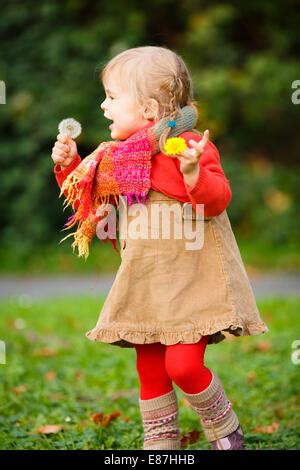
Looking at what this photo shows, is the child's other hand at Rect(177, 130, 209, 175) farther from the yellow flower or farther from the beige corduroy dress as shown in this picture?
the beige corduroy dress

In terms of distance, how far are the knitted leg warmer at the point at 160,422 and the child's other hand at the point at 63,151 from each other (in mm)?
885

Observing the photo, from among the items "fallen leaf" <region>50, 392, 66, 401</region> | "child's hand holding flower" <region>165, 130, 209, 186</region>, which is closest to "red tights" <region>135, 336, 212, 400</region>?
"child's hand holding flower" <region>165, 130, 209, 186</region>

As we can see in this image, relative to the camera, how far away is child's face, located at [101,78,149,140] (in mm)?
2549

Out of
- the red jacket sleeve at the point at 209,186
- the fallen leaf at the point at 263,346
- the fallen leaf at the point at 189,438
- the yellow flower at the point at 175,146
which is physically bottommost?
the fallen leaf at the point at 189,438

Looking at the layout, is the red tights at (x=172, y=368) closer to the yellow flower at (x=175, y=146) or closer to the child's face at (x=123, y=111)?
the yellow flower at (x=175, y=146)

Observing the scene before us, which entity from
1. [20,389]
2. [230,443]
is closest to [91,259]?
[20,389]

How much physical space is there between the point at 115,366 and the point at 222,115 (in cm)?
573

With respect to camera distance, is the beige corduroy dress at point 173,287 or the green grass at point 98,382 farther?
the green grass at point 98,382

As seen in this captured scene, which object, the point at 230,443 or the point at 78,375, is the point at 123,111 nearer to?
the point at 230,443

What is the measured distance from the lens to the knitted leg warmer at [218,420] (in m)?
2.58

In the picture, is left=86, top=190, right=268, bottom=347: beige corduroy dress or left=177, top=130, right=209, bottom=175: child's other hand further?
left=86, top=190, right=268, bottom=347: beige corduroy dress

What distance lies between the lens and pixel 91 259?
9.37 m

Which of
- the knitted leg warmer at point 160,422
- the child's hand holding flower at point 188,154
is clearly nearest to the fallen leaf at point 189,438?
the knitted leg warmer at point 160,422

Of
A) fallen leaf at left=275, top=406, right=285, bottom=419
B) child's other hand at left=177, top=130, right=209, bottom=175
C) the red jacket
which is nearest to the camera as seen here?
child's other hand at left=177, top=130, right=209, bottom=175
